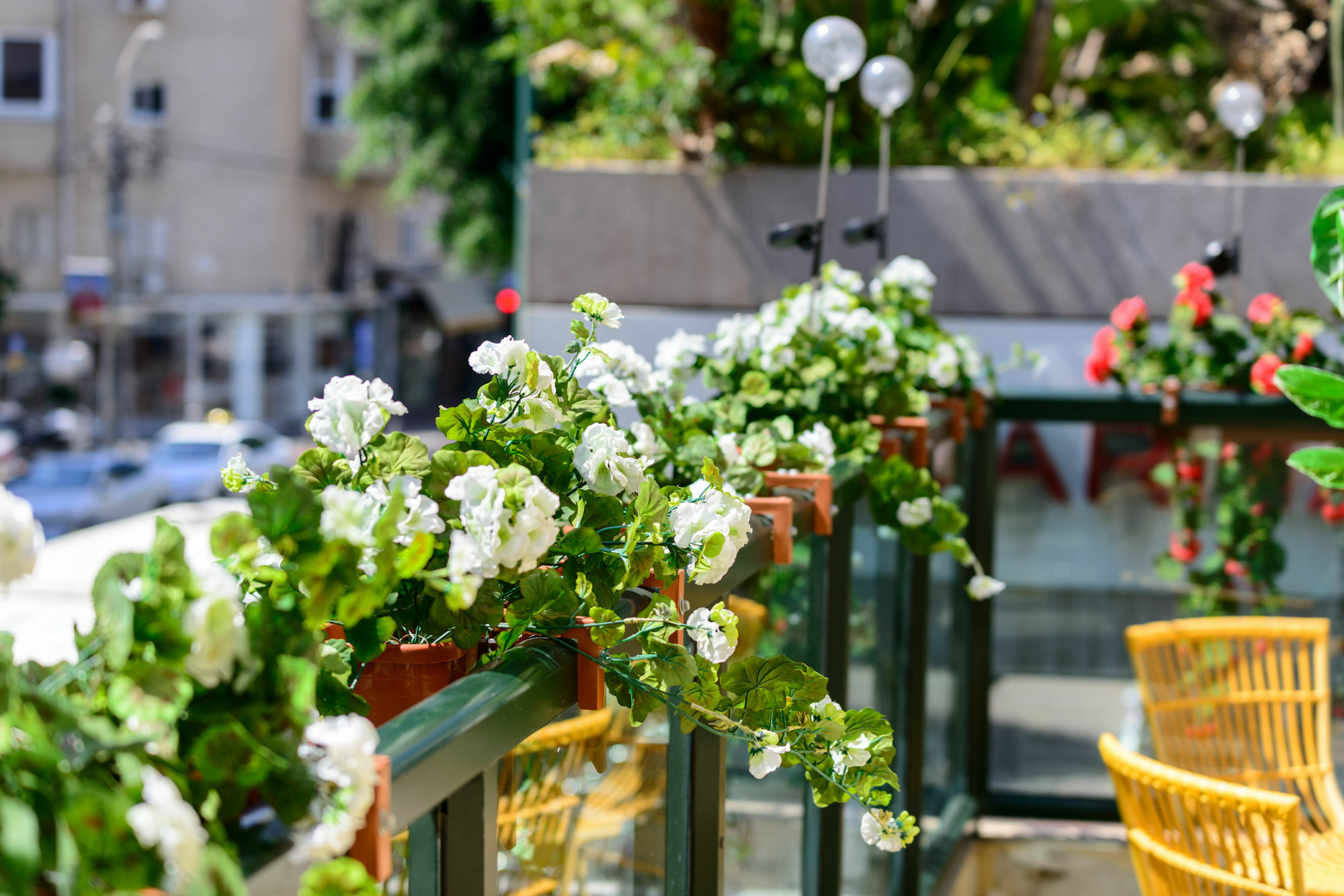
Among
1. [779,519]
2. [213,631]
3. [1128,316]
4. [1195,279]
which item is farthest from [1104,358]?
[213,631]

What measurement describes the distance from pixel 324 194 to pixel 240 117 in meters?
2.66

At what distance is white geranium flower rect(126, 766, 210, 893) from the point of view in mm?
601

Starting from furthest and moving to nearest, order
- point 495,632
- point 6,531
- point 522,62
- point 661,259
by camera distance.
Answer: point 522,62 → point 661,259 → point 495,632 → point 6,531

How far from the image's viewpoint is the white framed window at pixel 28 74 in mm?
23359

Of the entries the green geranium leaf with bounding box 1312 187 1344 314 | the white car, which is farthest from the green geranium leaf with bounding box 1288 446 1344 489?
the white car

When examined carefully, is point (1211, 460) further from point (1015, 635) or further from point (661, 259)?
point (661, 259)

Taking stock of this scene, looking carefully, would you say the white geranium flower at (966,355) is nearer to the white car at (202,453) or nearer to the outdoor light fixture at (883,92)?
the outdoor light fixture at (883,92)

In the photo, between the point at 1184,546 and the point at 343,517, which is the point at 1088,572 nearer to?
the point at 1184,546

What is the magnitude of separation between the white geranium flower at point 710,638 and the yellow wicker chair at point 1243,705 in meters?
1.74

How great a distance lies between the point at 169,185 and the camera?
2338cm

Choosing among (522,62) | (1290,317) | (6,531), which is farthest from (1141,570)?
(522,62)

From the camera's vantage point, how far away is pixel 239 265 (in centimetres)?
2364

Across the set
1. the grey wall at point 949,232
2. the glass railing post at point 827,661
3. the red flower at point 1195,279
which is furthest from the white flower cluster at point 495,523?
the grey wall at point 949,232

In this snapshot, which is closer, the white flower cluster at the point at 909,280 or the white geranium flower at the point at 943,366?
the white geranium flower at the point at 943,366
